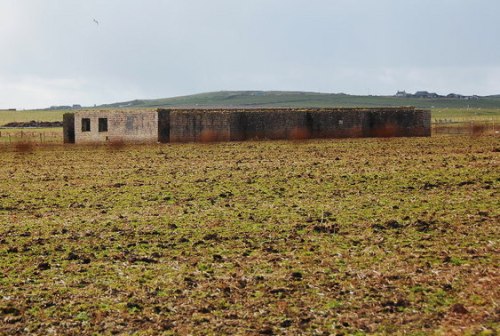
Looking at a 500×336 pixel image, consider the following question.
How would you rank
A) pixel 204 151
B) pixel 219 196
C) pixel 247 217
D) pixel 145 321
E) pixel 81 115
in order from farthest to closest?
pixel 81 115 → pixel 204 151 → pixel 219 196 → pixel 247 217 → pixel 145 321

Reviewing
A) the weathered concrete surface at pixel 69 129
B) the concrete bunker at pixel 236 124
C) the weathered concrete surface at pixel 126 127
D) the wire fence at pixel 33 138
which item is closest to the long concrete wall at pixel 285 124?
the concrete bunker at pixel 236 124

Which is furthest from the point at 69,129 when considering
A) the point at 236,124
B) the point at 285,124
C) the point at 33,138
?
the point at 285,124

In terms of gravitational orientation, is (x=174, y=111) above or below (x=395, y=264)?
above

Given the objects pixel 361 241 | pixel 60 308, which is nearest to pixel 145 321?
pixel 60 308

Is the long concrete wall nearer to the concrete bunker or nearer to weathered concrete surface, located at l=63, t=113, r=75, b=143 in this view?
the concrete bunker

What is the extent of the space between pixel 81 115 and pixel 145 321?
36.7m

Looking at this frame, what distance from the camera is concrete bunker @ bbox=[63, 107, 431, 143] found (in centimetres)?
3972

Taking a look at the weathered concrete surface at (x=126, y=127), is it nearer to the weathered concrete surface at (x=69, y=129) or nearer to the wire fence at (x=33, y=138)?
the weathered concrete surface at (x=69, y=129)

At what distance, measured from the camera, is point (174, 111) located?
3981 centimetres

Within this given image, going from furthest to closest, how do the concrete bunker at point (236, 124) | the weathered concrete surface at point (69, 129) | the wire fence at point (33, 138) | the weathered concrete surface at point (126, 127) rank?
the wire fence at point (33, 138), the weathered concrete surface at point (69, 129), the weathered concrete surface at point (126, 127), the concrete bunker at point (236, 124)

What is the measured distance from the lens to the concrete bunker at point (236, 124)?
3972cm

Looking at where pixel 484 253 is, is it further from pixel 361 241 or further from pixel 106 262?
pixel 106 262

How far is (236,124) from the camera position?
132ft

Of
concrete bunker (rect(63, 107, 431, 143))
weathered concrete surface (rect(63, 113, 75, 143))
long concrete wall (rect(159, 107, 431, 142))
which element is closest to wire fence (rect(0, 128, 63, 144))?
weathered concrete surface (rect(63, 113, 75, 143))
